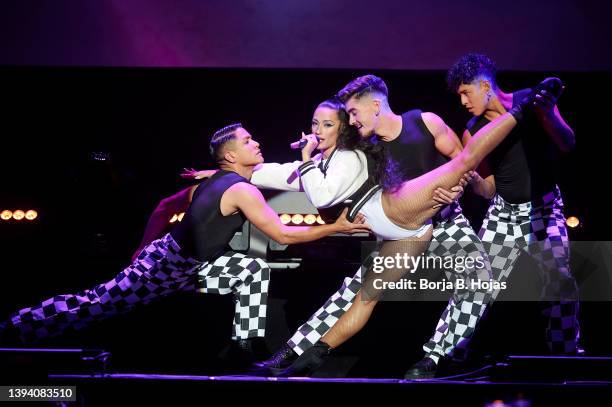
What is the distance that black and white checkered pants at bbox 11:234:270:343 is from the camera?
13.6 ft

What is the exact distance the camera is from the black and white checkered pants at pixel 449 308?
12.8 feet

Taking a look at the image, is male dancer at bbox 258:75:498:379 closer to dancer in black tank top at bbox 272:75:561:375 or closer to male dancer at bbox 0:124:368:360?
dancer in black tank top at bbox 272:75:561:375

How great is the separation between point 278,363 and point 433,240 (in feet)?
4.20

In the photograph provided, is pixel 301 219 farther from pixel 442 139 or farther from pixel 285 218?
pixel 442 139

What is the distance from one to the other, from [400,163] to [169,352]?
201cm

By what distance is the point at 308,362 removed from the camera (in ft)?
12.5

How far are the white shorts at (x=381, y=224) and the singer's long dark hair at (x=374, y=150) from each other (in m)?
0.10

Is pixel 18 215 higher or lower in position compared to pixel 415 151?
higher

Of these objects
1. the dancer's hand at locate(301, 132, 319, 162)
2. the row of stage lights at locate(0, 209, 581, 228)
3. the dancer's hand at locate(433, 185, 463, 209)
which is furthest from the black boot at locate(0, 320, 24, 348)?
the dancer's hand at locate(433, 185, 463, 209)

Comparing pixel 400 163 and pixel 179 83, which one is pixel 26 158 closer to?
pixel 179 83

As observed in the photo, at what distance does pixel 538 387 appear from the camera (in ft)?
11.4

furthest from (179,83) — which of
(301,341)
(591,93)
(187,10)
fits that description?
(591,93)

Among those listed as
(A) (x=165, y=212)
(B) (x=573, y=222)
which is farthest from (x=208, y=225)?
(B) (x=573, y=222)

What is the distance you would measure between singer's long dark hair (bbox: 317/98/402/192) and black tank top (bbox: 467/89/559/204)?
65cm
